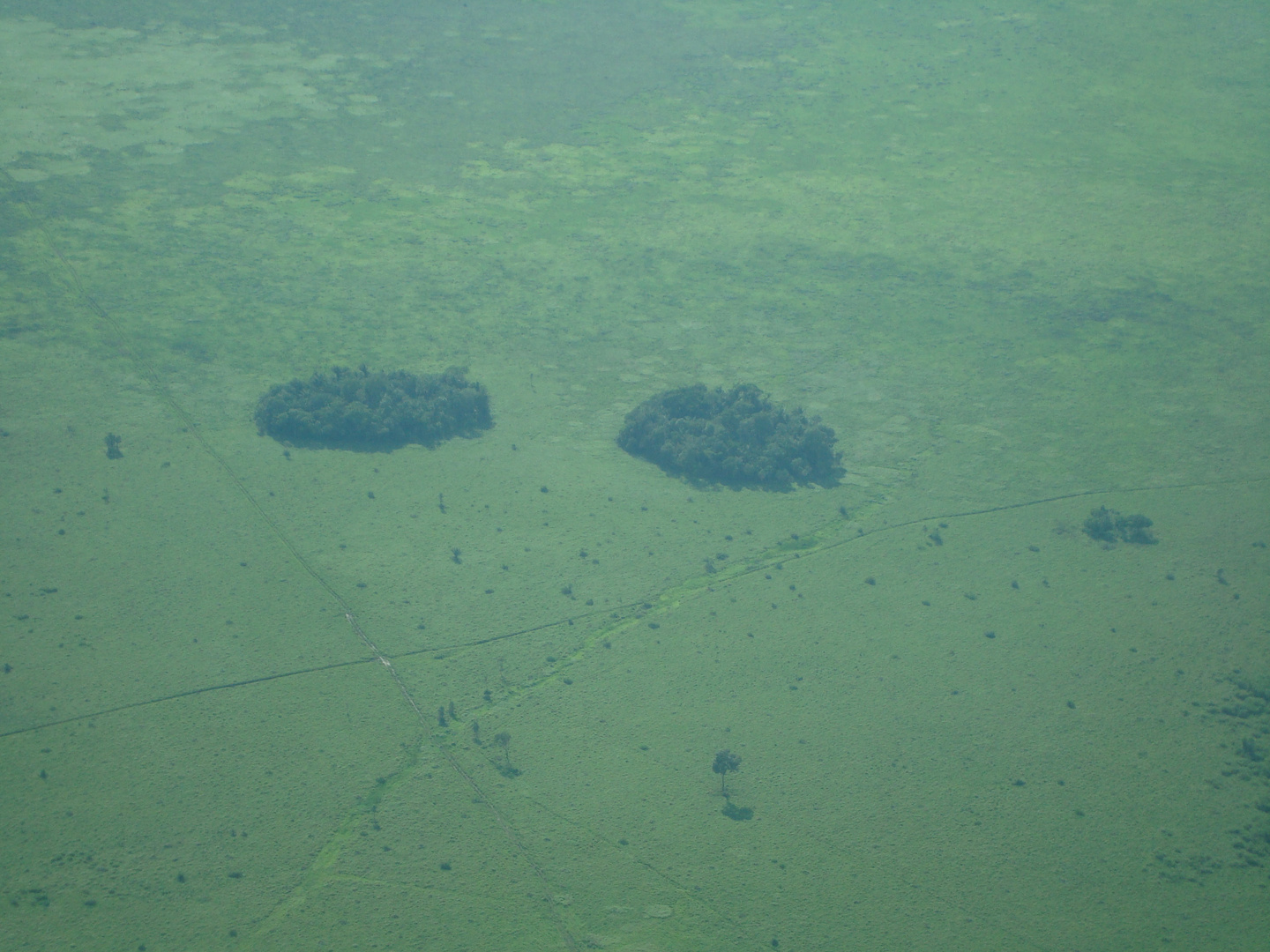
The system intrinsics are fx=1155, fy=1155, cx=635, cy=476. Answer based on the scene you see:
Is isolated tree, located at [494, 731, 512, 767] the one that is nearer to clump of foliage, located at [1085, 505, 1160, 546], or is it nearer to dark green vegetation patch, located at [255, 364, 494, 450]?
dark green vegetation patch, located at [255, 364, 494, 450]

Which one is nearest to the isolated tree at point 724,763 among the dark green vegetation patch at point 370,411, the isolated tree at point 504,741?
the isolated tree at point 504,741

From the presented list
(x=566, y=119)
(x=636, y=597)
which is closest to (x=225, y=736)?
(x=636, y=597)

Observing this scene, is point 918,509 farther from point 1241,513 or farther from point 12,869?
point 12,869

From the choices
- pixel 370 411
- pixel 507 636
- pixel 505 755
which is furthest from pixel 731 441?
pixel 505 755

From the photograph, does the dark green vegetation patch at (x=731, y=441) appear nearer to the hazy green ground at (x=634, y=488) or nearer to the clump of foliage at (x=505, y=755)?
the hazy green ground at (x=634, y=488)

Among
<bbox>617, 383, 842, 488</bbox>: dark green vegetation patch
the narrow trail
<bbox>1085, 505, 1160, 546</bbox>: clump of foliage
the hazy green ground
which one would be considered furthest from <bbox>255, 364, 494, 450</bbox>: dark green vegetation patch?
<bbox>1085, 505, 1160, 546</bbox>: clump of foliage

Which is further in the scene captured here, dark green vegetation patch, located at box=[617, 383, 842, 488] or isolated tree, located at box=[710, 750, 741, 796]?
dark green vegetation patch, located at box=[617, 383, 842, 488]

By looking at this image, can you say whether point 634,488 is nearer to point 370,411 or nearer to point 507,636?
point 507,636

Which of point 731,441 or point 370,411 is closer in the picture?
point 731,441
